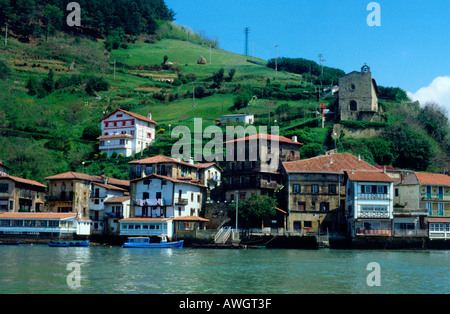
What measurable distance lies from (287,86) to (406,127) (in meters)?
55.6

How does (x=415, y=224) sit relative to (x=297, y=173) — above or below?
below

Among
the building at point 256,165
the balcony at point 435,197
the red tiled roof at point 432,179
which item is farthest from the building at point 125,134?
the balcony at point 435,197

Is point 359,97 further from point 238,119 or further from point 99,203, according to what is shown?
point 99,203

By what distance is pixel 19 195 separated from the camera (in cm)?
7850

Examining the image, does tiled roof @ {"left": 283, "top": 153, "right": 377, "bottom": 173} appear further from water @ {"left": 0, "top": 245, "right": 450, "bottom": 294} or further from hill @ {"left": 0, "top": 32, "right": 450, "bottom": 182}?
water @ {"left": 0, "top": 245, "right": 450, "bottom": 294}

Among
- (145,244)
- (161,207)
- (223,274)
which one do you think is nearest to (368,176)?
(161,207)

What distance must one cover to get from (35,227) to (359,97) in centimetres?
6256

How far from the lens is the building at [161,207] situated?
7212 centimetres

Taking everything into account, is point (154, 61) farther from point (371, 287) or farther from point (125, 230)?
point (371, 287)

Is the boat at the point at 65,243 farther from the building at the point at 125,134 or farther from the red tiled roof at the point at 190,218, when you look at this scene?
the building at the point at 125,134

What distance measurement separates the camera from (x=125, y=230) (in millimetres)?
73750

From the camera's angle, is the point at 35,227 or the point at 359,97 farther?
the point at 359,97

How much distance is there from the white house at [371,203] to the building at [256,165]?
44.6 feet

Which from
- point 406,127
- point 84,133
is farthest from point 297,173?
point 84,133
